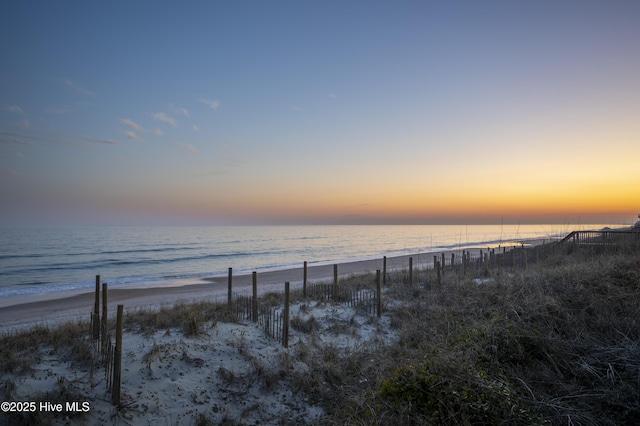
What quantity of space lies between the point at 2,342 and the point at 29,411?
3814 mm

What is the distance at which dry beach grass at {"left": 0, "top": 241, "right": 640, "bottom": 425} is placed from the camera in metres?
4.20

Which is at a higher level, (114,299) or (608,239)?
(608,239)

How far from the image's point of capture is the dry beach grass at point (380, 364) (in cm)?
420

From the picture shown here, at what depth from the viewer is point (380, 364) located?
276 inches

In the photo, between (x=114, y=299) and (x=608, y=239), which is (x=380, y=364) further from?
(x=608, y=239)

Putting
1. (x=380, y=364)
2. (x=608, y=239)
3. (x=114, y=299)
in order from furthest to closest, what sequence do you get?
(x=114, y=299) < (x=608, y=239) < (x=380, y=364)

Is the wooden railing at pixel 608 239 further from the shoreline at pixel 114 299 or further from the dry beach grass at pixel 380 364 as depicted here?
the shoreline at pixel 114 299

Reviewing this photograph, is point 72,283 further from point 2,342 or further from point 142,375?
point 142,375

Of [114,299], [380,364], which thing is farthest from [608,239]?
[114,299]

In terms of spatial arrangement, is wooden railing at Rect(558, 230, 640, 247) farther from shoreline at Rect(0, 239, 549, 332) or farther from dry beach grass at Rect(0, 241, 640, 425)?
shoreline at Rect(0, 239, 549, 332)

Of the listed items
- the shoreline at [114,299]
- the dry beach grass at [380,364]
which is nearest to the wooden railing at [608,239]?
the dry beach grass at [380,364]

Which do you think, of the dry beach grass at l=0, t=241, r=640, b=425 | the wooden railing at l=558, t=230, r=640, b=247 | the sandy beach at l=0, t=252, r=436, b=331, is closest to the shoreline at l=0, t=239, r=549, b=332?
the sandy beach at l=0, t=252, r=436, b=331

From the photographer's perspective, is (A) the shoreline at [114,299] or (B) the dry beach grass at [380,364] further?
(A) the shoreline at [114,299]

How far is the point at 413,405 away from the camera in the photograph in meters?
4.27
